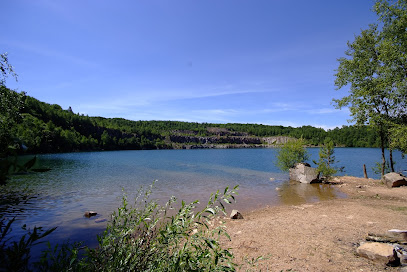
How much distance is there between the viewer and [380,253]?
7.20 metres

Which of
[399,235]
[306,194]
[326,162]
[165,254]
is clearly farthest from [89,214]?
[326,162]

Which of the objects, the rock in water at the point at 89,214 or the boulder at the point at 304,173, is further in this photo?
the boulder at the point at 304,173

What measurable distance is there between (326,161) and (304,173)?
12.8 ft

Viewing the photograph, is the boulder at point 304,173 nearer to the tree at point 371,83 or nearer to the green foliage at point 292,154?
the green foliage at point 292,154

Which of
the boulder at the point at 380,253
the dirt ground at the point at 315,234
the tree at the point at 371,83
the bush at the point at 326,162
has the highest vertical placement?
the tree at the point at 371,83

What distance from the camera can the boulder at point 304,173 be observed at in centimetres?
2764

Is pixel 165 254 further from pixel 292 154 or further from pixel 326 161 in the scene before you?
pixel 326 161

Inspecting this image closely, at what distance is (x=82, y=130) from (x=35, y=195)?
156958 millimetres

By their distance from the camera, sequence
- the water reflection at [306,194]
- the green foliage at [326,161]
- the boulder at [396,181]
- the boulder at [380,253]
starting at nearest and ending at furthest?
1. the boulder at [380,253]
2. the water reflection at [306,194]
3. the boulder at [396,181]
4. the green foliage at [326,161]

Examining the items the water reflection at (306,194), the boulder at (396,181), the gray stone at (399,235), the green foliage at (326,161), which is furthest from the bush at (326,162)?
the gray stone at (399,235)

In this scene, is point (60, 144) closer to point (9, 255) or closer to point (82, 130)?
point (82, 130)

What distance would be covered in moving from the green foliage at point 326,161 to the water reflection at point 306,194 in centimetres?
209

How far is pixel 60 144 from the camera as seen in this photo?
11212 centimetres

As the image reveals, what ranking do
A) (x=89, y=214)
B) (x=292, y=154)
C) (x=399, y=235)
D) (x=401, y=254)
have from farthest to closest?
(x=292, y=154) < (x=89, y=214) < (x=399, y=235) < (x=401, y=254)
